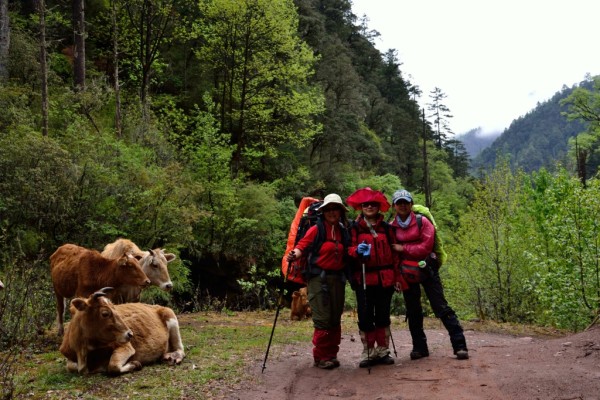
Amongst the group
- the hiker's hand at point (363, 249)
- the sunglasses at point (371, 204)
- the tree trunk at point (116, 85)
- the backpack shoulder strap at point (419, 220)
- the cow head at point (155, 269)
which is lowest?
the cow head at point (155, 269)

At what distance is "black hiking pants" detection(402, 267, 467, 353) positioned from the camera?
7.11 meters

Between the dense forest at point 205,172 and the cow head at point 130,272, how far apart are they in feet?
4.09

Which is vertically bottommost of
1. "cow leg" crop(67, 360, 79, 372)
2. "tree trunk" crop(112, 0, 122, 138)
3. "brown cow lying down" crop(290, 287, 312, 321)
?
"brown cow lying down" crop(290, 287, 312, 321)

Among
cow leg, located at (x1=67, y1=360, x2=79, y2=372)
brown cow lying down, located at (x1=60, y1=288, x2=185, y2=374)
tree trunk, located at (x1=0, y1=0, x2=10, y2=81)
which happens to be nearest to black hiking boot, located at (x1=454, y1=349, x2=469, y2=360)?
brown cow lying down, located at (x1=60, y1=288, x2=185, y2=374)

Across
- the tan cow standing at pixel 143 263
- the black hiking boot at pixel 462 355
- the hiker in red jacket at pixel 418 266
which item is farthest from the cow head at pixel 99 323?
the black hiking boot at pixel 462 355

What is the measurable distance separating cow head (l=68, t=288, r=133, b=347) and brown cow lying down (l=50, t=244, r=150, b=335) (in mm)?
1609

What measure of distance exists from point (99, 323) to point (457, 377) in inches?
182

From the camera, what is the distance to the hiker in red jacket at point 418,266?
7031 millimetres

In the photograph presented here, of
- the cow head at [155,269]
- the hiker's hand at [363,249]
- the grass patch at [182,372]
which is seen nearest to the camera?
the grass patch at [182,372]

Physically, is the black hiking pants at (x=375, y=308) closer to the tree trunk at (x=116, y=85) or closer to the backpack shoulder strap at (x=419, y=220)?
the backpack shoulder strap at (x=419, y=220)

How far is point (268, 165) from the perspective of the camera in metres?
31.0

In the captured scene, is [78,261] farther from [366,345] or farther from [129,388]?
[366,345]

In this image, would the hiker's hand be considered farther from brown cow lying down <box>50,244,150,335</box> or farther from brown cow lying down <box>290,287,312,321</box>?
brown cow lying down <box>290,287,312,321</box>

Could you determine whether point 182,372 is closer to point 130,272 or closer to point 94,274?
point 130,272
